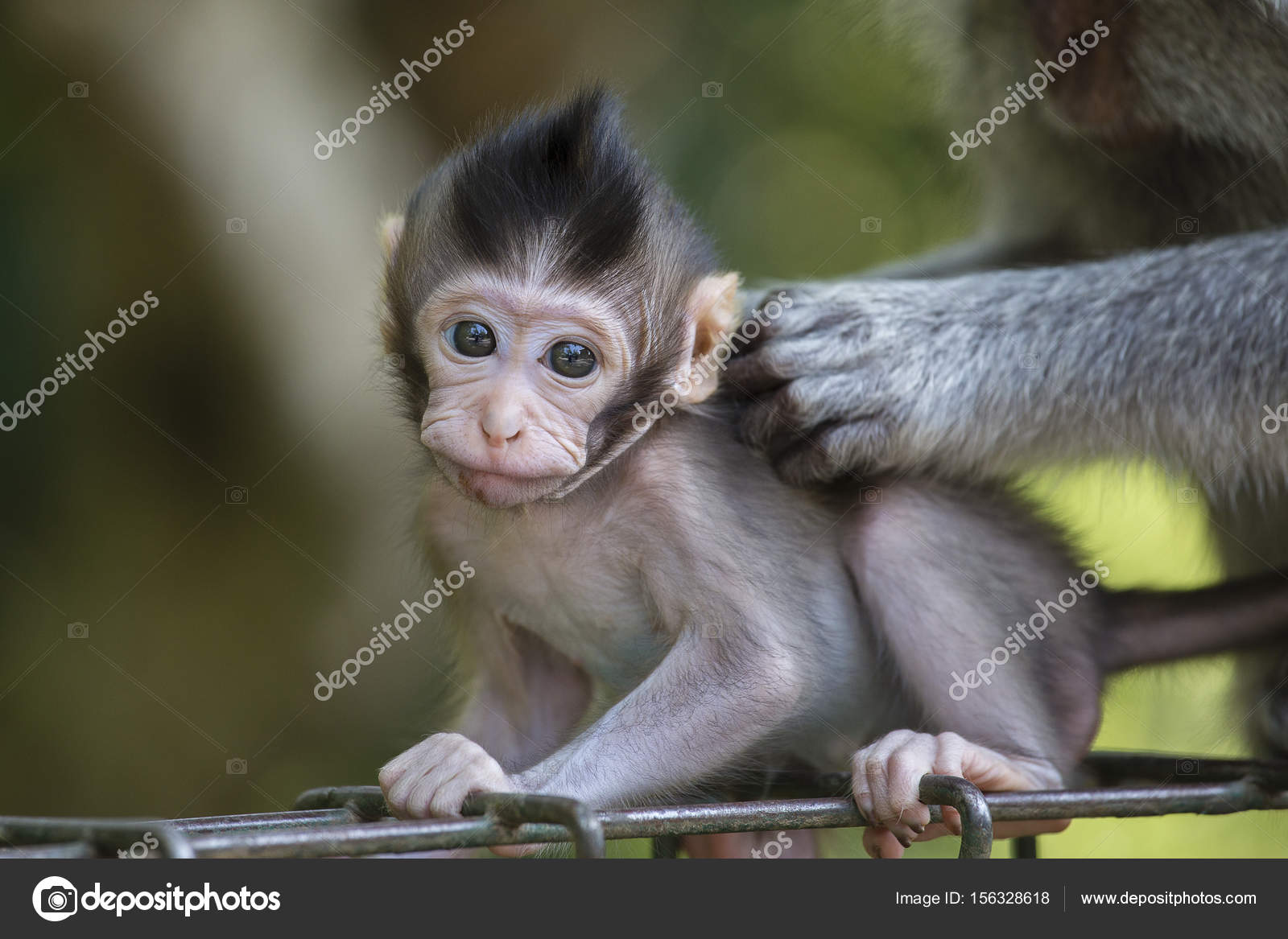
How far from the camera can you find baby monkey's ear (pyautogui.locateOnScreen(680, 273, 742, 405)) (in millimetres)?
2217

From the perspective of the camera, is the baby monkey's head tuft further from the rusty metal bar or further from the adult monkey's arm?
the rusty metal bar

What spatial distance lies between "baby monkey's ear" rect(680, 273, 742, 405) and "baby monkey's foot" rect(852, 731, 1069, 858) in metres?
0.67

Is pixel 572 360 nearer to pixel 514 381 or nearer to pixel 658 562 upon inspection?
pixel 514 381

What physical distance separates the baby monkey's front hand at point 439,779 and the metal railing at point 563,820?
4 cm

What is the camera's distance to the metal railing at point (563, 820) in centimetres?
118

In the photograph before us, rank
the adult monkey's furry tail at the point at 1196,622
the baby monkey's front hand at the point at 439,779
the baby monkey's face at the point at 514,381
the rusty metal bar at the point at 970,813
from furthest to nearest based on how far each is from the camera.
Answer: the adult monkey's furry tail at the point at 1196,622 < the baby monkey's face at the point at 514,381 < the baby monkey's front hand at the point at 439,779 < the rusty metal bar at the point at 970,813

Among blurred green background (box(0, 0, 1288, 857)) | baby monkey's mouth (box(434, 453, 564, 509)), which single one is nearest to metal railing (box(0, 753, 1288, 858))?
baby monkey's mouth (box(434, 453, 564, 509))

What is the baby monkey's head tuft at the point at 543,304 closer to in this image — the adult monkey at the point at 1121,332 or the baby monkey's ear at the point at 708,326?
the baby monkey's ear at the point at 708,326

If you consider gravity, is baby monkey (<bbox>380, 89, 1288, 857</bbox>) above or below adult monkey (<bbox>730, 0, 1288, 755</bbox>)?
below

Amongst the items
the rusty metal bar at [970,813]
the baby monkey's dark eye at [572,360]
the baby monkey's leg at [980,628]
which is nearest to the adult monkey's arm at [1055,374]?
the baby monkey's leg at [980,628]

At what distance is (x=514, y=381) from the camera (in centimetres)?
194

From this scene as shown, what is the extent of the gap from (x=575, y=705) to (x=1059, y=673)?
2.93 ft
